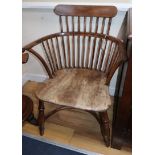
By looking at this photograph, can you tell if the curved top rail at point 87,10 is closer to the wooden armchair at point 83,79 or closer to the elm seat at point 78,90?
the wooden armchair at point 83,79

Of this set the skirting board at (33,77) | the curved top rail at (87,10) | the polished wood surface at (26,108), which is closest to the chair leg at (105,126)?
the polished wood surface at (26,108)

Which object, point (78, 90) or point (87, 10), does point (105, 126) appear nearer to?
point (78, 90)

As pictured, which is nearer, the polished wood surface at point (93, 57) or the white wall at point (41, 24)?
the polished wood surface at point (93, 57)

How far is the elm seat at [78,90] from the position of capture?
41.2 inches

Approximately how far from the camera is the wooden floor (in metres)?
1.29

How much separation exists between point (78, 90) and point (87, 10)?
57 centimetres

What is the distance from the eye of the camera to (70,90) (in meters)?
1.16

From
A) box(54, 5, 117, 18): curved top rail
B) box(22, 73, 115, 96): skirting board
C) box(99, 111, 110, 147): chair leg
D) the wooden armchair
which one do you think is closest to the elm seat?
the wooden armchair

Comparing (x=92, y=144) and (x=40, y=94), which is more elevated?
(x=40, y=94)

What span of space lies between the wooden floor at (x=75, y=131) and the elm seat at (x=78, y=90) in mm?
→ 416
